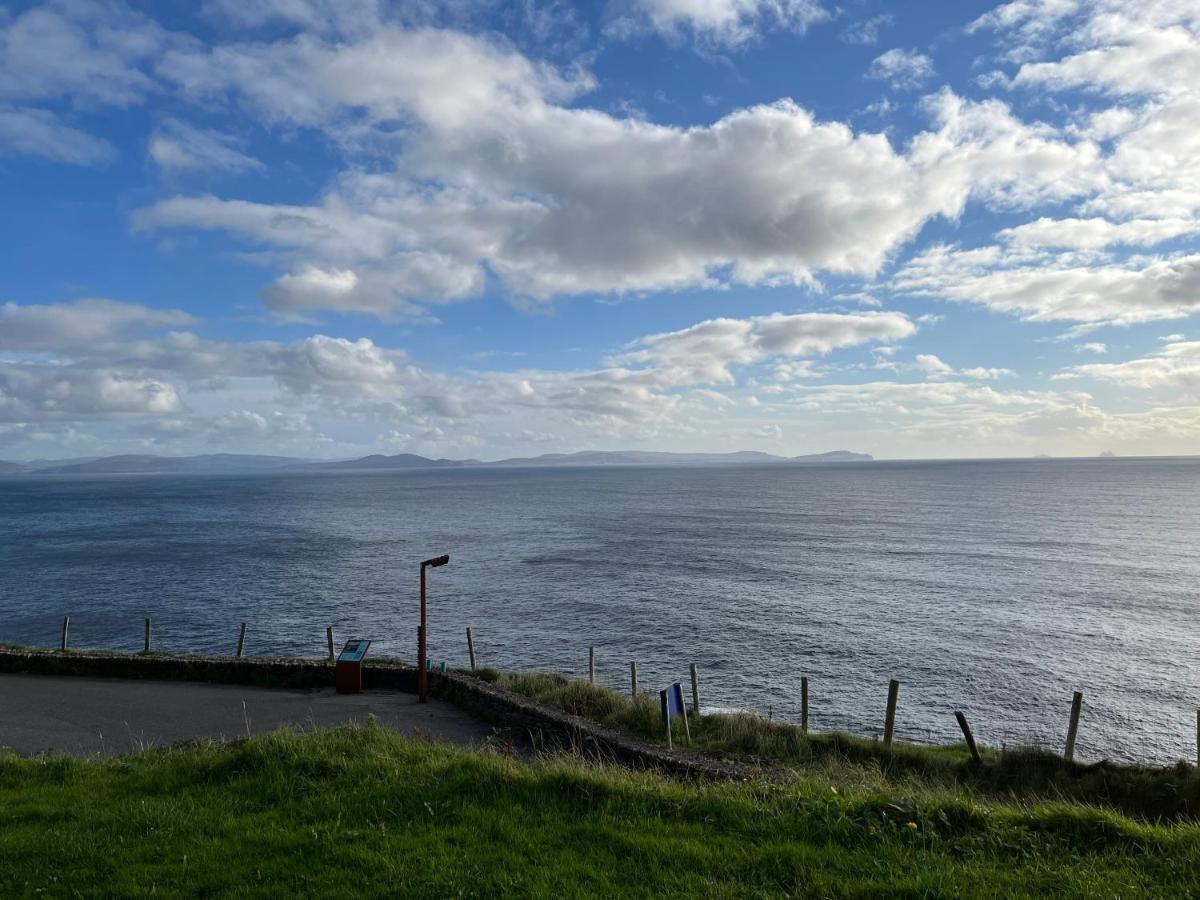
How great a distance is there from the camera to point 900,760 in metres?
19.0

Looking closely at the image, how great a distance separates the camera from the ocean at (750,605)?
30188 mm

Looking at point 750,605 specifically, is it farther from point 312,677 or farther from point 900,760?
point 312,677

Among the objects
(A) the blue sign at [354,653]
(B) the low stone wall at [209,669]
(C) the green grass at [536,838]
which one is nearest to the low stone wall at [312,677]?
(B) the low stone wall at [209,669]

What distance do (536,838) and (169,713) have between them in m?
14.0

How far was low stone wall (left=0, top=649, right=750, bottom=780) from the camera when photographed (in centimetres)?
1620

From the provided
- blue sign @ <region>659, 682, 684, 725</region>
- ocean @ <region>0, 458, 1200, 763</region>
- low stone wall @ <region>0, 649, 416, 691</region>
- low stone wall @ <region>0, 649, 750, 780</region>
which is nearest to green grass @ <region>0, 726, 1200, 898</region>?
blue sign @ <region>659, 682, 684, 725</region>

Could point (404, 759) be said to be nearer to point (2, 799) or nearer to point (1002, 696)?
point (2, 799)

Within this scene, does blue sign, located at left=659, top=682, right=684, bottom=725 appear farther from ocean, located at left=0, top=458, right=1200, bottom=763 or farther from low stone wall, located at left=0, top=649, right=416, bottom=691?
ocean, located at left=0, top=458, right=1200, bottom=763

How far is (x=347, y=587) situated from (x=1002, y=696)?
138 ft

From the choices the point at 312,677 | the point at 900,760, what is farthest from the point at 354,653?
the point at 900,760

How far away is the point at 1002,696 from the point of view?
1175 inches

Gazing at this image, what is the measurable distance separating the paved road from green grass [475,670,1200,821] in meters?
3.99

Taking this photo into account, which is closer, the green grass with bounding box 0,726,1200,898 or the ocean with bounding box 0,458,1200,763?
the green grass with bounding box 0,726,1200,898

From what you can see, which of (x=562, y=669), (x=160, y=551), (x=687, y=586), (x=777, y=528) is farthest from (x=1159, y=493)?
(x=160, y=551)
